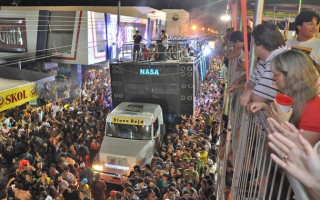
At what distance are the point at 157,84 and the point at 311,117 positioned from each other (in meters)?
10.5

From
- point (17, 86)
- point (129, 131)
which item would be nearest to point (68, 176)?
point (129, 131)

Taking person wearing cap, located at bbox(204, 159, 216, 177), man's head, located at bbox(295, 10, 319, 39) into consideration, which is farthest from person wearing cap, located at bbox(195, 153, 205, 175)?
man's head, located at bbox(295, 10, 319, 39)

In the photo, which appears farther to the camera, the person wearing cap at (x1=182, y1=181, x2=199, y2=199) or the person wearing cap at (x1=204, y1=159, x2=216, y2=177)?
the person wearing cap at (x1=204, y1=159, x2=216, y2=177)

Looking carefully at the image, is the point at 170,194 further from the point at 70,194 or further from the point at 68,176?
the point at 68,176

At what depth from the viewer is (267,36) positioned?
3.20 metres

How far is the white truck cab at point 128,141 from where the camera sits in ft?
31.7

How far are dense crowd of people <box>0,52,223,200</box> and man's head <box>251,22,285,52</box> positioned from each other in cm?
465

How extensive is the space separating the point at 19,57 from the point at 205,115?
1352 cm

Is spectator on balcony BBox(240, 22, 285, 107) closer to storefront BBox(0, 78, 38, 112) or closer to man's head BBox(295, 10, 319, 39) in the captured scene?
man's head BBox(295, 10, 319, 39)

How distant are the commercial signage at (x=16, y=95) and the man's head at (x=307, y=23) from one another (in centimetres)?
1016

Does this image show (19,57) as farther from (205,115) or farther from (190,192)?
(190,192)

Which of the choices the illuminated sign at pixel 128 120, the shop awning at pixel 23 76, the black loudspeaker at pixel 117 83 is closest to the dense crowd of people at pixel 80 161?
the illuminated sign at pixel 128 120

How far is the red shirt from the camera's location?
206 cm

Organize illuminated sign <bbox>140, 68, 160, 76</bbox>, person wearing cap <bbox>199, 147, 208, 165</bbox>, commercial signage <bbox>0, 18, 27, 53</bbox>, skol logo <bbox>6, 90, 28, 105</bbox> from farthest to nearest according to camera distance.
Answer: commercial signage <bbox>0, 18, 27, 53</bbox> → illuminated sign <bbox>140, 68, 160, 76</bbox> → skol logo <bbox>6, 90, 28, 105</bbox> → person wearing cap <bbox>199, 147, 208, 165</bbox>
